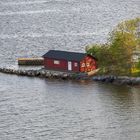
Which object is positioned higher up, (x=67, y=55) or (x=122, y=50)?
(x=122, y=50)

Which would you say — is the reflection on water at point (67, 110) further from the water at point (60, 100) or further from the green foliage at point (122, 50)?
the green foliage at point (122, 50)

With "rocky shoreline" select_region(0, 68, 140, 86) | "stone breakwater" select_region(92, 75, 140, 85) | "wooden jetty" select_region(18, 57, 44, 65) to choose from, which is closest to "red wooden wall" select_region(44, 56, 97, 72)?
"rocky shoreline" select_region(0, 68, 140, 86)

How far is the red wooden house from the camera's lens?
7588cm

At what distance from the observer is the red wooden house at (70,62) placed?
249ft

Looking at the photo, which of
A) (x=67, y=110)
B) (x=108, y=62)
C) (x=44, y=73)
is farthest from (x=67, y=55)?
(x=67, y=110)

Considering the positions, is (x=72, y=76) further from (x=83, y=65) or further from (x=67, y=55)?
(x=67, y=55)

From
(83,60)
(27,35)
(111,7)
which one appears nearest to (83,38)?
(27,35)

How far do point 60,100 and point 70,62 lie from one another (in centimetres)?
1106

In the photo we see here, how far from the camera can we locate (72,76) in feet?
245

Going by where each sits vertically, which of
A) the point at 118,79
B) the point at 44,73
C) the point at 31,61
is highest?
the point at 31,61

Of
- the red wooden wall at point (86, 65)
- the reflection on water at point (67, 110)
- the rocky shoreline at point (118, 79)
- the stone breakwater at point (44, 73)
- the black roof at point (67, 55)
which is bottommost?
the reflection on water at point (67, 110)

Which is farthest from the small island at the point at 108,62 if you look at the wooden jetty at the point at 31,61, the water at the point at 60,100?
the wooden jetty at the point at 31,61

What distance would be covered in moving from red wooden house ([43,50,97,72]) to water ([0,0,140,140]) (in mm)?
3322

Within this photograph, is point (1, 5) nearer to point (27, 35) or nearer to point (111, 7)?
point (111, 7)
